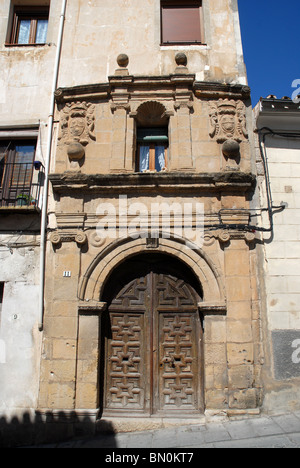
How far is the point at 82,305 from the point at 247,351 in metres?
2.63

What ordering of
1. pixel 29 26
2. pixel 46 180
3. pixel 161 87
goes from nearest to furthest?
pixel 46 180, pixel 161 87, pixel 29 26

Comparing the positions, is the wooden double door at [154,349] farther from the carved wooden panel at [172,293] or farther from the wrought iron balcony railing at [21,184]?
the wrought iron balcony railing at [21,184]

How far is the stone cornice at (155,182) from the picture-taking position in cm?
564

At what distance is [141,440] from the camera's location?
4.70 meters

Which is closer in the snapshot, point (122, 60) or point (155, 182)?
point (155, 182)

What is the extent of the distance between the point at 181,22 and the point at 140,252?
495 cm

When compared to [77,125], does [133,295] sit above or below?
below

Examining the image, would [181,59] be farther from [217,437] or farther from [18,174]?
[217,437]

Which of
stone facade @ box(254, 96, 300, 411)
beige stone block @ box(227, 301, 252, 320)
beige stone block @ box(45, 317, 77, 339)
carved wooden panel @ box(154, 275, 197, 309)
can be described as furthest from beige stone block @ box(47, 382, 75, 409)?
stone facade @ box(254, 96, 300, 411)

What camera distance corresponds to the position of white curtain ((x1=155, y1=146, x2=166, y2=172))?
624 centimetres

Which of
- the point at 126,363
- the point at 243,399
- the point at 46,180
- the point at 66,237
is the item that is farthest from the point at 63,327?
the point at 243,399

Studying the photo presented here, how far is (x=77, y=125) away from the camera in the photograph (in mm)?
6156

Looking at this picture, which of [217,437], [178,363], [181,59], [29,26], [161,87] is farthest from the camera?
[29,26]
